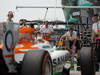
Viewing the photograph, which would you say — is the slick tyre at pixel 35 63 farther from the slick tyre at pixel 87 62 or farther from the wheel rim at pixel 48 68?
the slick tyre at pixel 87 62

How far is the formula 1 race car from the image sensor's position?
4195 mm

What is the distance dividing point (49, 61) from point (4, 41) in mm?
807

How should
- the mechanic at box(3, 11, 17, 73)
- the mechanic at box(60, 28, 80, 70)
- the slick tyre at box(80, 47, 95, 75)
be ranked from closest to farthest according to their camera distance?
the mechanic at box(3, 11, 17, 73) < the slick tyre at box(80, 47, 95, 75) < the mechanic at box(60, 28, 80, 70)

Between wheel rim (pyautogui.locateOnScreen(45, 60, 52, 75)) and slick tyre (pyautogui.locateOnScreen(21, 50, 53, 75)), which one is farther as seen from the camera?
wheel rim (pyautogui.locateOnScreen(45, 60, 52, 75))

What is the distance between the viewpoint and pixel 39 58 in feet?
14.0

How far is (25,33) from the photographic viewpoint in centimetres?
559

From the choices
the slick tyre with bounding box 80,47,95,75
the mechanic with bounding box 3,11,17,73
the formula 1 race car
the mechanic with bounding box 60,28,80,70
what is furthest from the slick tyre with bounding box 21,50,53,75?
the mechanic with bounding box 60,28,80,70

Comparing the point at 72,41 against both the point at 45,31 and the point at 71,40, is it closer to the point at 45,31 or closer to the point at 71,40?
the point at 71,40

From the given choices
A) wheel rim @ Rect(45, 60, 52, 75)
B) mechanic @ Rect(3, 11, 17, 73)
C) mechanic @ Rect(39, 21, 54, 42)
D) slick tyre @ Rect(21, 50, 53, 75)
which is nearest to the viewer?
slick tyre @ Rect(21, 50, 53, 75)

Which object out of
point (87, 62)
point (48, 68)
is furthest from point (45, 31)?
point (48, 68)

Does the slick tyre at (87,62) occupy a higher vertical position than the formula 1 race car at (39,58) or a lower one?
lower

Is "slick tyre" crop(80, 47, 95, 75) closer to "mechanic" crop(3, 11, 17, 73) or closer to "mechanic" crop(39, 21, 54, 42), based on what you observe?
"mechanic" crop(39, 21, 54, 42)

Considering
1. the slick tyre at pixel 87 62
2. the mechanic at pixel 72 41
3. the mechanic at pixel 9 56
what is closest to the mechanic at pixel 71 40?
the mechanic at pixel 72 41

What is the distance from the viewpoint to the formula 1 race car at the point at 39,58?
4.20 m
